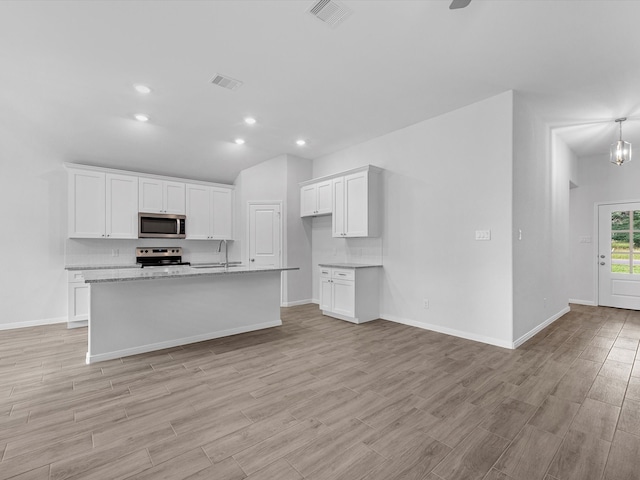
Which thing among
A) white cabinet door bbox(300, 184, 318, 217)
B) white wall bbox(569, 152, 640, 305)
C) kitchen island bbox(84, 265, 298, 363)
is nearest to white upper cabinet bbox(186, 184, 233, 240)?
white cabinet door bbox(300, 184, 318, 217)

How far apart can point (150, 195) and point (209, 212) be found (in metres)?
1.10

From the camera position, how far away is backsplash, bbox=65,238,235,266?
5090mm

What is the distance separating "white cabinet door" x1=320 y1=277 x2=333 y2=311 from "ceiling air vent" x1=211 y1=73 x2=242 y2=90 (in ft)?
10.2

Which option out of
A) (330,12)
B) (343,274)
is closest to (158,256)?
(343,274)

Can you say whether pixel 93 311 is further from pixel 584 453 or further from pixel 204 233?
pixel 584 453

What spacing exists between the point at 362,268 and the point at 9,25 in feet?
14.7

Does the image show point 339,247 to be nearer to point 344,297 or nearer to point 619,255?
point 344,297

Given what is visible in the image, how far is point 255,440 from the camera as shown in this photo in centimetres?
194

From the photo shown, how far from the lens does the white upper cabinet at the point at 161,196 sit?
5.47 m

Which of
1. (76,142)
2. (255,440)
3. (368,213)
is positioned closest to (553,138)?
(368,213)

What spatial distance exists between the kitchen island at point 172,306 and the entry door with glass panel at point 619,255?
20.3ft

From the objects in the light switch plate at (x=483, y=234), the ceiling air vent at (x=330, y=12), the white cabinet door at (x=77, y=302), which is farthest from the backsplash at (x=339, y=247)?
the white cabinet door at (x=77, y=302)

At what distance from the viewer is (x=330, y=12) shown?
2367mm

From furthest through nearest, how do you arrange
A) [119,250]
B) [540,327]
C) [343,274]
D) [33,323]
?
[119,250] → [343,274] → [33,323] → [540,327]
